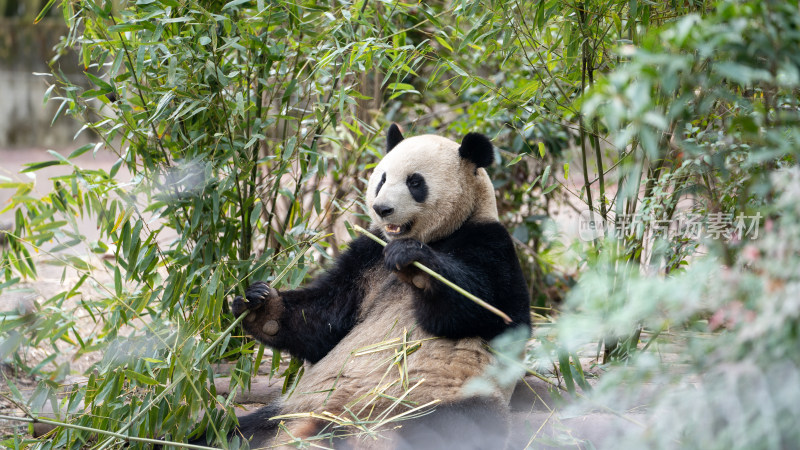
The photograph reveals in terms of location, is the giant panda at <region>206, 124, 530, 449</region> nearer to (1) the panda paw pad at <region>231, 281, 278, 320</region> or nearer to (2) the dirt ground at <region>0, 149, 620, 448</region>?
(1) the panda paw pad at <region>231, 281, 278, 320</region>

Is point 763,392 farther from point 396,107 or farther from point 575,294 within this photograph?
point 396,107

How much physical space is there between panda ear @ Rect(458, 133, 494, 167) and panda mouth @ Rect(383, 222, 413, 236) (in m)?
0.42

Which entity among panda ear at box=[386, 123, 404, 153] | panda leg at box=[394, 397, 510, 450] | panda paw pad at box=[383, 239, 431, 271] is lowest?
panda leg at box=[394, 397, 510, 450]

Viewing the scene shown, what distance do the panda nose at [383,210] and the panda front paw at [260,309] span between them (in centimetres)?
64

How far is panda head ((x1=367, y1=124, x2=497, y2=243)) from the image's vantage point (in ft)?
10.1

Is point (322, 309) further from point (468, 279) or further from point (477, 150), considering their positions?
point (477, 150)

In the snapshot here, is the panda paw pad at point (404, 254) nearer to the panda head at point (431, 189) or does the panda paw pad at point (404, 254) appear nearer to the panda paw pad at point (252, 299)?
the panda head at point (431, 189)

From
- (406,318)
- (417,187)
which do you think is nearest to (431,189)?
(417,187)

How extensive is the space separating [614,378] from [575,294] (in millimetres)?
268

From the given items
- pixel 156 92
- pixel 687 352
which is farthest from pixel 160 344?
pixel 687 352

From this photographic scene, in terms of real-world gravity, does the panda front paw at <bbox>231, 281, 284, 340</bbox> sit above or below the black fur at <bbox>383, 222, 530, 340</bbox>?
below

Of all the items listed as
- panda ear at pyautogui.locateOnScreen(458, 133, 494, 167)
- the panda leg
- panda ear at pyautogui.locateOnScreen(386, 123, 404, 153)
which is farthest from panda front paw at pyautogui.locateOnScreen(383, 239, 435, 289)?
panda ear at pyautogui.locateOnScreen(386, 123, 404, 153)

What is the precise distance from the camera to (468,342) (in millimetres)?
2898

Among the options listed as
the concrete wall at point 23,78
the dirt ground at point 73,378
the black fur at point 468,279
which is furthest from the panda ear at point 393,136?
the concrete wall at point 23,78
